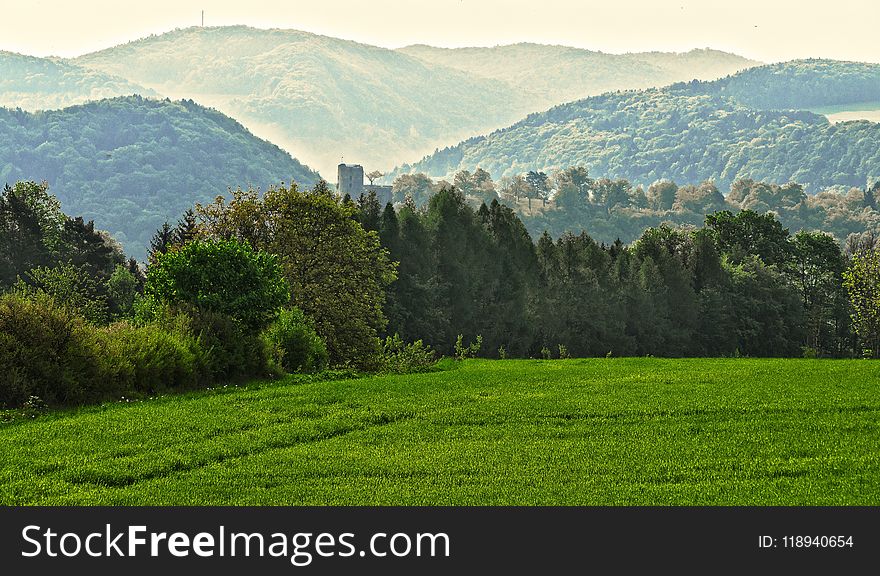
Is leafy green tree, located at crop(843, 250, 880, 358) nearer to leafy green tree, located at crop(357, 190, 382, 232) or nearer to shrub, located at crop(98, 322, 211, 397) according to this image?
leafy green tree, located at crop(357, 190, 382, 232)

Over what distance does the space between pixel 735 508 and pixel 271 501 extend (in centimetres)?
506

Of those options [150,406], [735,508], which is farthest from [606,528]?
[150,406]

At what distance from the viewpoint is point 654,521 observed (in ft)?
33.3

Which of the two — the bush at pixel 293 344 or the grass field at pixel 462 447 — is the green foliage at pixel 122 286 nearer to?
the bush at pixel 293 344

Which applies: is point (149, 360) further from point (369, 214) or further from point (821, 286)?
point (821, 286)

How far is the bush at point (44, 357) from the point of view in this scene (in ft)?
64.2

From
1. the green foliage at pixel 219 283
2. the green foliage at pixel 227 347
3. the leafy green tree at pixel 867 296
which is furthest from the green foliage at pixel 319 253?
the leafy green tree at pixel 867 296

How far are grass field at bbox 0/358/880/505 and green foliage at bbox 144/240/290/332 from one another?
480 centimetres

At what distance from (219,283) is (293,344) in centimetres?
343

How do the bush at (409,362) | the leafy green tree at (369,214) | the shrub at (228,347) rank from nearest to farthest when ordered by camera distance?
the shrub at (228,347) < the bush at (409,362) < the leafy green tree at (369,214)

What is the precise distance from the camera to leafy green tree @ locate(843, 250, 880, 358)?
188 feet

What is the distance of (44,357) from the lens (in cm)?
2031

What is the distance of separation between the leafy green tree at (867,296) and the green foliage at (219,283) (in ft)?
126

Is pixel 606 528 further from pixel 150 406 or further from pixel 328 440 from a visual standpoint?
pixel 150 406
